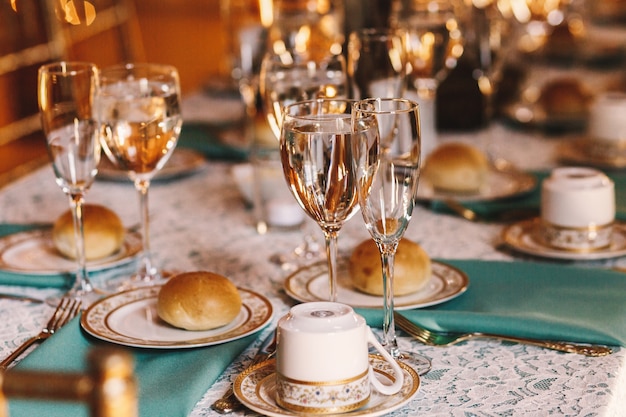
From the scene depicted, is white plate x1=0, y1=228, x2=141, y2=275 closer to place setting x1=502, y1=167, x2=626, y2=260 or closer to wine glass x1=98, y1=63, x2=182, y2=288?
wine glass x1=98, y1=63, x2=182, y2=288

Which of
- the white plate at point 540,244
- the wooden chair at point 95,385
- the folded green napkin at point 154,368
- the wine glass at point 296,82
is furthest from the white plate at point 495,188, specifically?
the wooden chair at point 95,385

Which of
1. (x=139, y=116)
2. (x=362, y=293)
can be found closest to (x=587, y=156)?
(x=362, y=293)

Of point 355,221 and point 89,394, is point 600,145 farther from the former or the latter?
point 89,394

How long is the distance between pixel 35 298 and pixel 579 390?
0.68 m

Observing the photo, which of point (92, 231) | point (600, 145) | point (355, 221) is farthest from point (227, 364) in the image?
point (600, 145)

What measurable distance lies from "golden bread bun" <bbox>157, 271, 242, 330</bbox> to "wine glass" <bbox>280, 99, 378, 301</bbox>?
14cm

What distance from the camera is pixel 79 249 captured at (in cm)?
122

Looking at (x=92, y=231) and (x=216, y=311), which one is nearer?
(x=216, y=311)

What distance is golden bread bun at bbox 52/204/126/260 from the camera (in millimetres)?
1329

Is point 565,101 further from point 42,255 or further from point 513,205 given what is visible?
point 42,255

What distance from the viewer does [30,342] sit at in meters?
1.04

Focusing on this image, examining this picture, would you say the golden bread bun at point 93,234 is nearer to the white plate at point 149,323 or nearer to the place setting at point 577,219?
the white plate at point 149,323

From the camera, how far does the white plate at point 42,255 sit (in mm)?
1298

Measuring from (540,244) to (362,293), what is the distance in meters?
0.33
